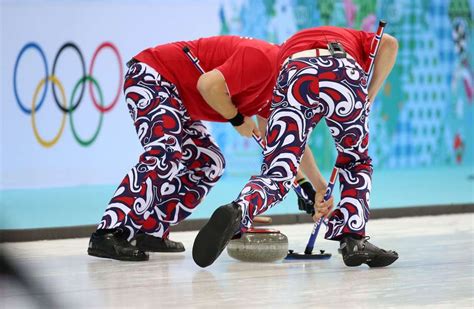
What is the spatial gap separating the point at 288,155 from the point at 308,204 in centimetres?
65

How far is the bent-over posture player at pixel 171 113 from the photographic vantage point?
11.7ft

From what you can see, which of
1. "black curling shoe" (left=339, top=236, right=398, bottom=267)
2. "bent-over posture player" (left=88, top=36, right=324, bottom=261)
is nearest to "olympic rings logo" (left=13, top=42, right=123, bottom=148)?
"bent-over posture player" (left=88, top=36, right=324, bottom=261)

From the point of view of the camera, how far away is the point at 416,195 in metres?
7.33

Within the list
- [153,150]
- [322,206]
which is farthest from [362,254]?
[153,150]

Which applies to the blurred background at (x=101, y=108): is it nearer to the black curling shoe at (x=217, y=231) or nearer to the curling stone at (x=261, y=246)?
the curling stone at (x=261, y=246)

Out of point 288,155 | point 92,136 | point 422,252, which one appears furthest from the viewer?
point 92,136

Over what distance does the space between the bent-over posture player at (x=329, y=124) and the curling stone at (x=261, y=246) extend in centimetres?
20

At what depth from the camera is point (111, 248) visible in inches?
144

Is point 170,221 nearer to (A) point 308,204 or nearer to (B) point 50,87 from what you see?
(A) point 308,204

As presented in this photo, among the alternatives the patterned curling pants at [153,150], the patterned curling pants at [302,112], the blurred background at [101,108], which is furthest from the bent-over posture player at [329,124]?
the blurred background at [101,108]

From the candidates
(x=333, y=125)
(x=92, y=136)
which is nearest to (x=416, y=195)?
(x=92, y=136)

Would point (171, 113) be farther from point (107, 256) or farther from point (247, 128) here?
point (107, 256)

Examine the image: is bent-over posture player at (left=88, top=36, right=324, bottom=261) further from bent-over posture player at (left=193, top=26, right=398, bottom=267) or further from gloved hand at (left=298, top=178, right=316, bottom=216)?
gloved hand at (left=298, top=178, right=316, bottom=216)

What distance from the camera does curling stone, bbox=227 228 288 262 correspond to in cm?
366
